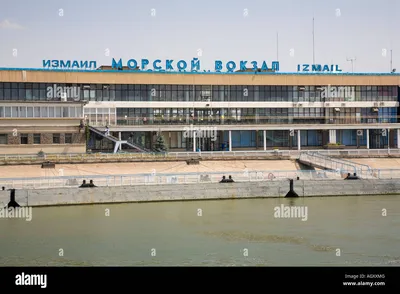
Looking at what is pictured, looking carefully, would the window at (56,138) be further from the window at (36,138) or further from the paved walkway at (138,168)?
the paved walkway at (138,168)

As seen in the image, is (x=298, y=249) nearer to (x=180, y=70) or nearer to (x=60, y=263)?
(x=60, y=263)

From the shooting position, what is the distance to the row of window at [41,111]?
76.2 m

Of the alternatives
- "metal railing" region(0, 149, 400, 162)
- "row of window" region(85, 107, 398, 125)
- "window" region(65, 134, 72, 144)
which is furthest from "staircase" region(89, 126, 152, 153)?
"metal railing" region(0, 149, 400, 162)

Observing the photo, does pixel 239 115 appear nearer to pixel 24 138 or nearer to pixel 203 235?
pixel 24 138

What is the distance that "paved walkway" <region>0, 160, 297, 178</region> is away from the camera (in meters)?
69.3

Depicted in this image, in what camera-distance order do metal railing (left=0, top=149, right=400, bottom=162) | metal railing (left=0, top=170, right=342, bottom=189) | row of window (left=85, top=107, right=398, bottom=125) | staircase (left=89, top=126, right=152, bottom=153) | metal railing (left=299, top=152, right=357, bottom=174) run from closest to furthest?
metal railing (left=0, top=170, right=342, bottom=189) → metal railing (left=0, top=149, right=400, bottom=162) → metal railing (left=299, top=152, right=357, bottom=174) → staircase (left=89, top=126, right=152, bottom=153) → row of window (left=85, top=107, right=398, bottom=125)

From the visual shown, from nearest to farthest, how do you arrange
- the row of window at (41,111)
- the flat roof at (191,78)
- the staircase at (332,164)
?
the staircase at (332,164)
the row of window at (41,111)
the flat roof at (191,78)

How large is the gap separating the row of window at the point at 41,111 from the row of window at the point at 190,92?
8.32 metres

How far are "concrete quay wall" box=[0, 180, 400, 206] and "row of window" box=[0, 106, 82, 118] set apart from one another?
19.3 meters

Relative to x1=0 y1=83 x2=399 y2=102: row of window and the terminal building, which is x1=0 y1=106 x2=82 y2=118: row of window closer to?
the terminal building

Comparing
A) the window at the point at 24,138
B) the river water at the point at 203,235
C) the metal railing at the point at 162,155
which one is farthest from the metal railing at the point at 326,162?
the window at the point at 24,138

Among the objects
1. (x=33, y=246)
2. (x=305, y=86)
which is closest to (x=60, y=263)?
(x=33, y=246)

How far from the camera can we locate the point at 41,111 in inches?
3034

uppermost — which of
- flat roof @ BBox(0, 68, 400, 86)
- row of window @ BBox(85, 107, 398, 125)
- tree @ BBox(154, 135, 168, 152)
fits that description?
flat roof @ BBox(0, 68, 400, 86)
